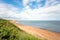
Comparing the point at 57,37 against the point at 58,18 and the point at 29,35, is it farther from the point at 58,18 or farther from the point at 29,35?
the point at 29,35

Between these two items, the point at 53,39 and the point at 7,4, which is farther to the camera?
the point at 7,4

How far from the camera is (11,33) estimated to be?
3467mm

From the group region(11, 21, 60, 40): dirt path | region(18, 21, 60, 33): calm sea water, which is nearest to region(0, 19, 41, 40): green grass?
region(11, 21, 60, 40): dirt path

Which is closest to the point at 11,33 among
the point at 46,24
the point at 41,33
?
the point at 41,33

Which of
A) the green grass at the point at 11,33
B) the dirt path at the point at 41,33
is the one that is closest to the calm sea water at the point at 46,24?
the dirt path at the point at 41,33

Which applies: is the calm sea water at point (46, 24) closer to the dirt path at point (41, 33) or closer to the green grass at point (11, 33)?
the dirt path at point (41, 33)

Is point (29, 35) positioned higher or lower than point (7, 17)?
lower

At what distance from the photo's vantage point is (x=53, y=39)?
3.54m

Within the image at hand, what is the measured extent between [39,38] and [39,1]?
3.28ft

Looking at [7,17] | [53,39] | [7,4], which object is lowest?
[53,39]

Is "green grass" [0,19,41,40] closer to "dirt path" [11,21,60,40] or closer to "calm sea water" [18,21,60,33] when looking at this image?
"dirt path" [11,21,60,40]

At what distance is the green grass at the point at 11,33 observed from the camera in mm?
3379

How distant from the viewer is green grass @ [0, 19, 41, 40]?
338 cm

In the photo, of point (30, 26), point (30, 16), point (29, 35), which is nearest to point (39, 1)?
point (30, 16)
